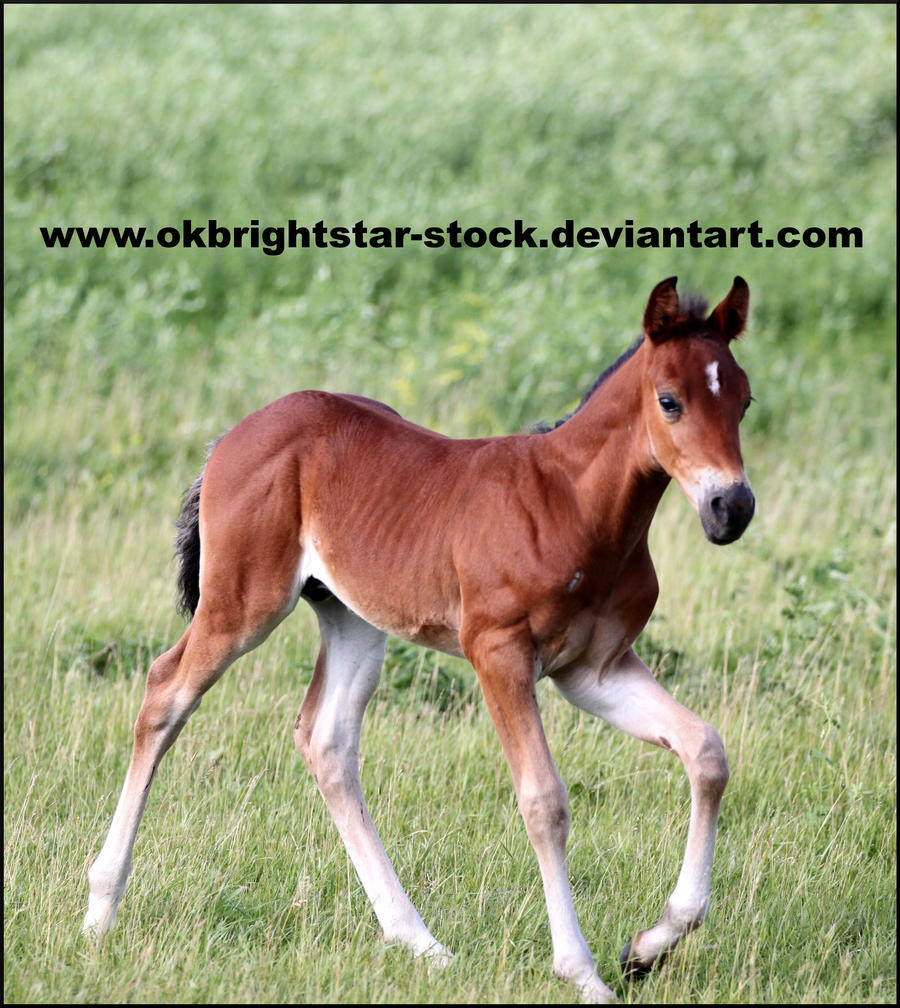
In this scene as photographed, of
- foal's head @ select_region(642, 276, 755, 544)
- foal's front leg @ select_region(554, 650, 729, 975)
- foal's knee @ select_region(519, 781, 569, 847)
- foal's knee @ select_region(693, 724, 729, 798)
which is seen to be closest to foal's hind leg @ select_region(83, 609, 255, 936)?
foal's knee @ select_region(519, 781, 569, 847)

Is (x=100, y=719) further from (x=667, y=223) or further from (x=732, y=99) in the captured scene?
(x=732, y=99)

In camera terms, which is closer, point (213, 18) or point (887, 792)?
point (887, 792)

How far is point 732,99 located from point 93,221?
977cm

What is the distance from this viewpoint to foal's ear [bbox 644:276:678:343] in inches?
154

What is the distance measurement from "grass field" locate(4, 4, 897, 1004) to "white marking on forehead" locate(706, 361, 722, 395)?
1831mm

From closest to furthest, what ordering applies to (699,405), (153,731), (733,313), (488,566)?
(699,405), (733,313), (488,566), (153,731)

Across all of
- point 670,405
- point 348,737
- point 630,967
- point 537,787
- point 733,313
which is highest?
point 733,313

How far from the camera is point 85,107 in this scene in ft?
59.5

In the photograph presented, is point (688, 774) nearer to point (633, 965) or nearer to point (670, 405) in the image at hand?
point (633, 965)

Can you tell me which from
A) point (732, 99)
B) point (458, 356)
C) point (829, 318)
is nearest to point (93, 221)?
point (458, 356)

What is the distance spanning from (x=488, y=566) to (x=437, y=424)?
680cm

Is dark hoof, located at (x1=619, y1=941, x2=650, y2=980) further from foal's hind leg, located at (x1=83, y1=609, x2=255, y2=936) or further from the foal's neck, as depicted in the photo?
foal's hind leg, located at (x1=83, y1=609, x2=255, y2=936)

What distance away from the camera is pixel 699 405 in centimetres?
385

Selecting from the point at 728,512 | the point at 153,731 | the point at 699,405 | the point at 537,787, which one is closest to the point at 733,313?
the point at 699,405
